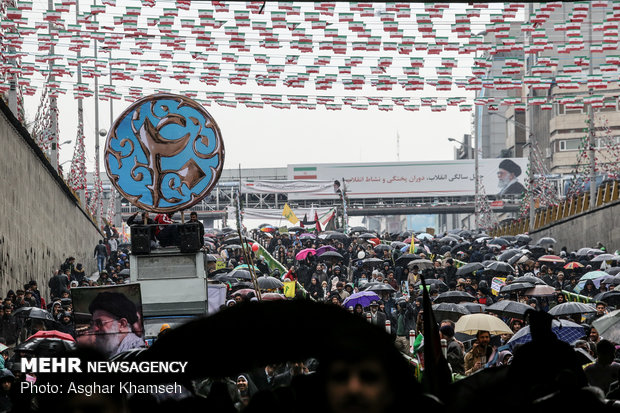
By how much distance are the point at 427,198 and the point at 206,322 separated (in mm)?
95106

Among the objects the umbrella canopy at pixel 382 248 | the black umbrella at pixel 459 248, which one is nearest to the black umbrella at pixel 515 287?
the black umbrella at pixel 459 248

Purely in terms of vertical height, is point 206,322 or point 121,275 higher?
point 206,322

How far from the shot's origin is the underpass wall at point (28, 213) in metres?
22.9

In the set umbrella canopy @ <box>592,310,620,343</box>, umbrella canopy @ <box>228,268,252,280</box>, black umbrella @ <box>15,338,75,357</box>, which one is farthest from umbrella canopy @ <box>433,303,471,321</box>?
black umbrella @ <box>15,338,75,357</box>

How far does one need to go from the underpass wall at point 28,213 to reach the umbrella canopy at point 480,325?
429 inches

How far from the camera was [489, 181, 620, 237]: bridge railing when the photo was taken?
38.3 meters

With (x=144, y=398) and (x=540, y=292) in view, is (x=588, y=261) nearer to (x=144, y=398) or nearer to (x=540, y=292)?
(x=540, y=292)

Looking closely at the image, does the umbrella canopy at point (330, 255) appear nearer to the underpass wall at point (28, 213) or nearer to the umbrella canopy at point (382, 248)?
the umbrella canopy at point (382, 248)

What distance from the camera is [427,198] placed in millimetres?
96500

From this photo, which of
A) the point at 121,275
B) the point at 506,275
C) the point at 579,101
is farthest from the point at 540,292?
the point at 121,275

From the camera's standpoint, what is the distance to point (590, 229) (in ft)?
131

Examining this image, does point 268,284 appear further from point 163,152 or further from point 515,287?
point 163,152

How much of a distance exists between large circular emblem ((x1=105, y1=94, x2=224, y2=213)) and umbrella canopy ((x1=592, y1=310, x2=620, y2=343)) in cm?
597

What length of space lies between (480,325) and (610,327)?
2109mm
